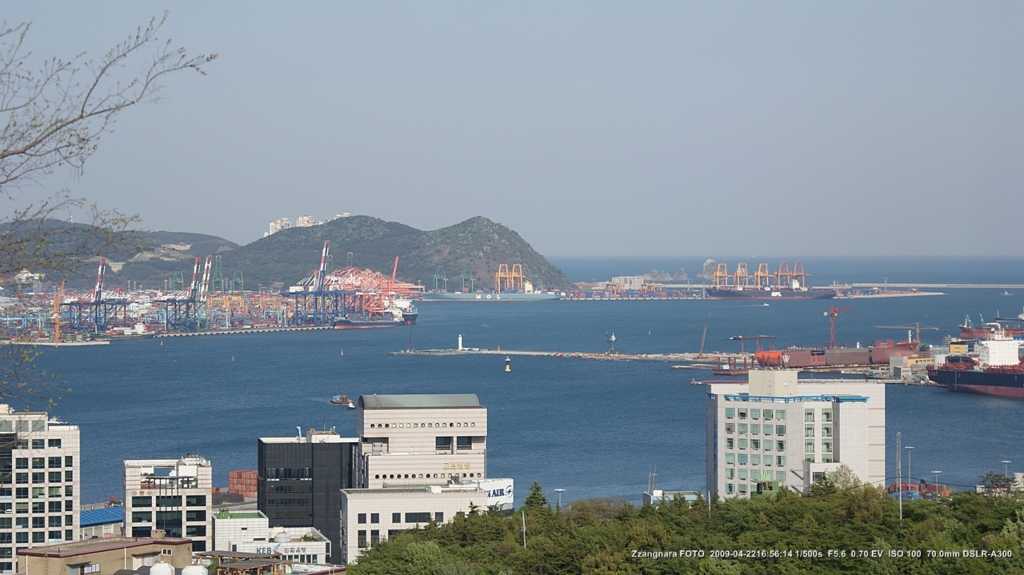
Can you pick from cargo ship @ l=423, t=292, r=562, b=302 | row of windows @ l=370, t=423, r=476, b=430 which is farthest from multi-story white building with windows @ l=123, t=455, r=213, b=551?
cargo ship @ l=423, t=292, r=562, b=302

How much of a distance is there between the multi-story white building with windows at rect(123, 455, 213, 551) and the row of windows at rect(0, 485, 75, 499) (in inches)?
20.8

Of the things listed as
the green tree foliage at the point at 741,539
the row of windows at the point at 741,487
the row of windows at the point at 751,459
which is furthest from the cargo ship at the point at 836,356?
the green tree foliage at the point at 741,539

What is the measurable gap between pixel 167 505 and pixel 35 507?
1146mm

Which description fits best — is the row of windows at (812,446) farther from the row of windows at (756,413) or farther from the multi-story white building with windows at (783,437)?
the row of windows at (756,413)

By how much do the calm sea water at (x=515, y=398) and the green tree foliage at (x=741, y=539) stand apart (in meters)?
7.51

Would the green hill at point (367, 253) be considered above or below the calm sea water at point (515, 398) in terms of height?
above

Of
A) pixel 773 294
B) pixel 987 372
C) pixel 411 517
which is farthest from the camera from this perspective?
pixel 773 294

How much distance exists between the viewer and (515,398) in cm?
2970

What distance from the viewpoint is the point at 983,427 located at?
24.3 metres

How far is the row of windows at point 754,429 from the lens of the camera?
490 inches

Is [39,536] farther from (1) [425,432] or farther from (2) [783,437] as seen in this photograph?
(2) [783,437]

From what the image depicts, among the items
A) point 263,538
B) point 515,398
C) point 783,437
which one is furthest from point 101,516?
point 515,398

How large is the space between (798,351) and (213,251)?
203 feet

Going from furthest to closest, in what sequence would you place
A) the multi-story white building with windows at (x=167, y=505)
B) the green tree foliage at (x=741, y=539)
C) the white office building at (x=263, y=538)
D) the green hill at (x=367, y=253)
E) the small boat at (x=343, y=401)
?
the green hill at (x=367, y=253)
the small boat at (x=343, y=401)
the multi-story white building with windows at (x=167, y=505)
the white office building at (x=263, y=538)
the green tree foliage at (x=741, y=539)
